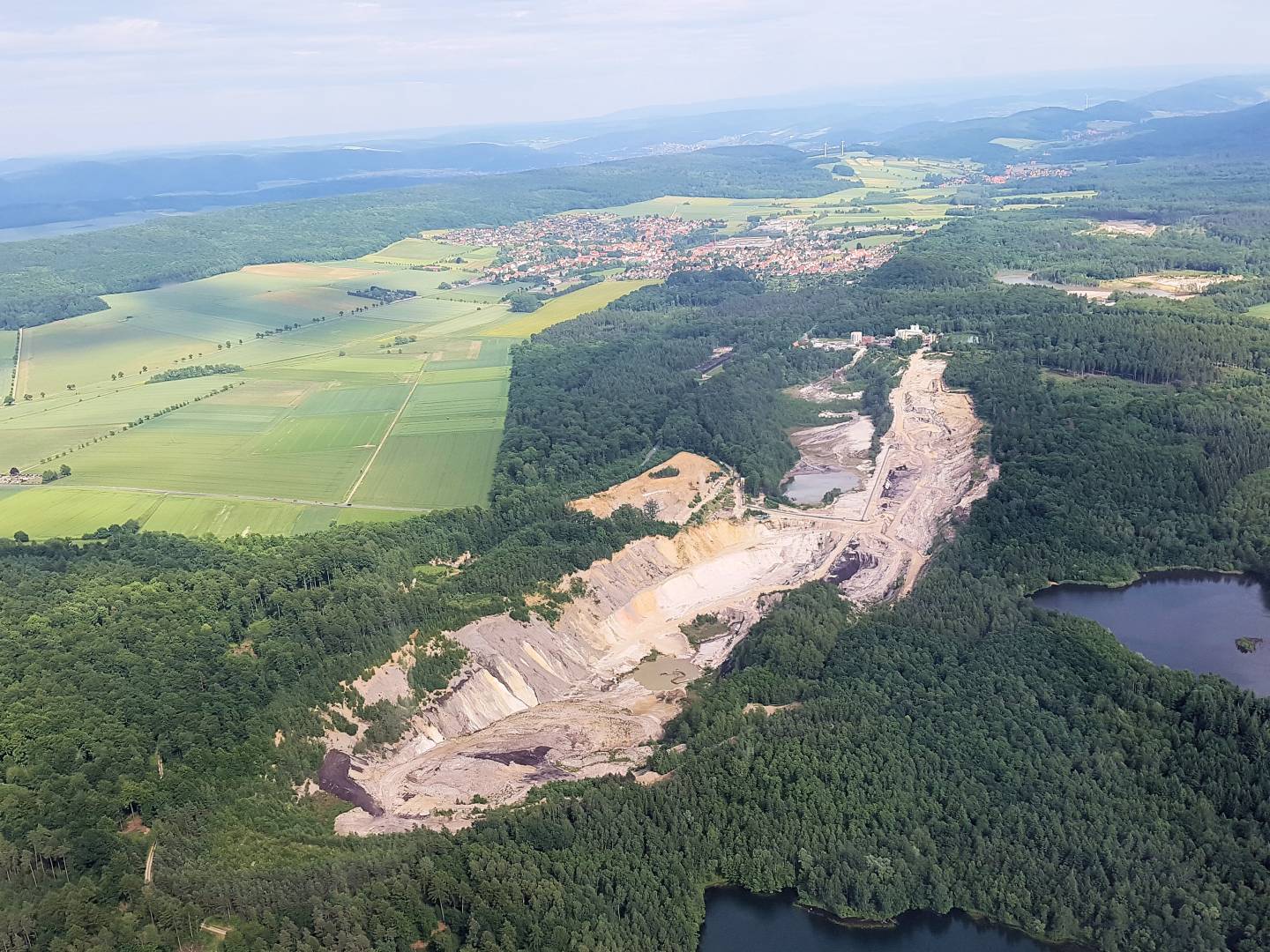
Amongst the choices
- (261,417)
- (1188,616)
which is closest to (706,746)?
(1188,616)

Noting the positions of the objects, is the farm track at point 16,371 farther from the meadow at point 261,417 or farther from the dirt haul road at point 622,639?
the dirt haul road at point 622,639

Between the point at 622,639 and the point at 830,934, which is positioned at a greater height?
the point at 622,639

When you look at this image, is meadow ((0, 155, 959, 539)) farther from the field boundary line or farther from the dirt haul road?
the dirt haul road

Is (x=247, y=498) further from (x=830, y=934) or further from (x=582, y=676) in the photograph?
(x=830, y=934)

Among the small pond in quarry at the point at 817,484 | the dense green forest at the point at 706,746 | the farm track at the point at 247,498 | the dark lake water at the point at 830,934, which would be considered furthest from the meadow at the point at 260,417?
the dark lake water at the point at 830,934

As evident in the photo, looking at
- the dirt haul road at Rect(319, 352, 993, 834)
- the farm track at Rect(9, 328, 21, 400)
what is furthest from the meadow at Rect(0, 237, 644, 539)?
the dirt haul road at Rect(319, 352, 993, 834)

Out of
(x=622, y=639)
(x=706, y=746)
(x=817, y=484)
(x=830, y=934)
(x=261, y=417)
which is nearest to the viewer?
(x=830, y=934)
